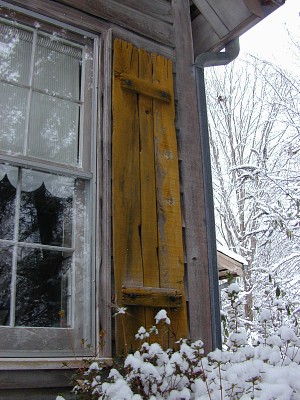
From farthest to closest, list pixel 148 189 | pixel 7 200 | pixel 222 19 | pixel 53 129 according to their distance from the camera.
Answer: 1. pixel 222 19
2. pixel 148 189
3. pixel 53 129
4. pixel 7 200

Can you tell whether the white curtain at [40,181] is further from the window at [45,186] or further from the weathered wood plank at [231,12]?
the weathered wood plank at [231,12]

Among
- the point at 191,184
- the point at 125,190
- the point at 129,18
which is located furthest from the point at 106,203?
the point at 129,18

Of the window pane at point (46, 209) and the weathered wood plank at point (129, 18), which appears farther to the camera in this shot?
the weathered wood plank at point (129, 18)

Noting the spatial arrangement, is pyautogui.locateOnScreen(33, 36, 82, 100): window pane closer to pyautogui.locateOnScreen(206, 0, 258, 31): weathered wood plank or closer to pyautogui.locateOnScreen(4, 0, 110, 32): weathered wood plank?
pyautogui.locateOnScreen(4, 0, 110, 32): weathered wood plank

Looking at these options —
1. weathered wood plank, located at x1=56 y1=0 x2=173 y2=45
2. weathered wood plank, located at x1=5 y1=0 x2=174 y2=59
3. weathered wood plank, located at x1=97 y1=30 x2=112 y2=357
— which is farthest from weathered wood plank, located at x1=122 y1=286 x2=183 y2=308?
weathered wood plank, located at x1=56 y1=0 x2=173 y2=45

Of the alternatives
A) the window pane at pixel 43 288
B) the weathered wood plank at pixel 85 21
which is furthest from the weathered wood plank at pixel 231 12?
the window pane at pixel 43 288

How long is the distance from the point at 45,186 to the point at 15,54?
0.76 m

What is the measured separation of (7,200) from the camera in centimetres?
240

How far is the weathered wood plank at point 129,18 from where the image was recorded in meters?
2.96

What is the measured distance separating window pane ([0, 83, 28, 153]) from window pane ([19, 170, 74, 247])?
163 mm

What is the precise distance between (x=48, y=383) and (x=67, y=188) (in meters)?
0.97

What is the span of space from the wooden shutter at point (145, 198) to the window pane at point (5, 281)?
0.52 metres

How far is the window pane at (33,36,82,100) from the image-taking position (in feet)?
→ 8.93

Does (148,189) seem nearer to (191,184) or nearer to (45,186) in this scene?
(191,184)
